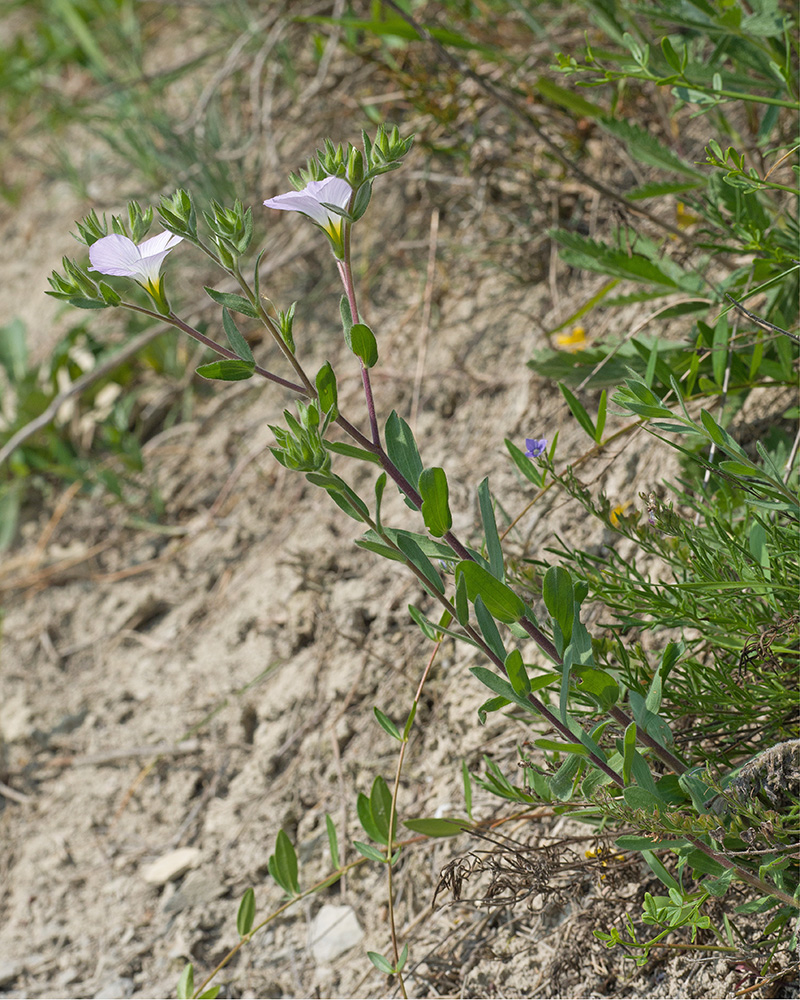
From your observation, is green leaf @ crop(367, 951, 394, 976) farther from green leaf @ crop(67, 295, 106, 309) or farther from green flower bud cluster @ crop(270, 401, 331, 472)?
green leaf @ crop(67, 295, 106, 309)

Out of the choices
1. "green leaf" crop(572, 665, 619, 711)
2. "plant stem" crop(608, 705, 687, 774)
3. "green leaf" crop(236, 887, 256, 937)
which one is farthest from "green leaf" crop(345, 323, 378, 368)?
"green leaf" crop(236, 887, 256, 937)

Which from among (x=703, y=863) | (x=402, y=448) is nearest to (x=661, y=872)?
(x=703, y=863)

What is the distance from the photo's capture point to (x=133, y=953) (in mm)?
1811

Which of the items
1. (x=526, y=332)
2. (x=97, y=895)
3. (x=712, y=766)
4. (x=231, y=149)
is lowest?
(x=97, y=895)

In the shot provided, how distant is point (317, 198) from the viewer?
0.97 m

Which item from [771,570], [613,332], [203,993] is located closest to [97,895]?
[203,993]

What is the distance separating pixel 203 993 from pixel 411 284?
80.2 inches

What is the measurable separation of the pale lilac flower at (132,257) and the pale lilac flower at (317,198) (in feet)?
0.45

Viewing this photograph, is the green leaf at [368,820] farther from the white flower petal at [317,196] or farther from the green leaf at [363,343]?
the white flower petal at [317,196]

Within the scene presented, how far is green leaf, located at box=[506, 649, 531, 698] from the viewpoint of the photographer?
101 cm

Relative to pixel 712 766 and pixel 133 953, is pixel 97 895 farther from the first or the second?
pixel 712 766

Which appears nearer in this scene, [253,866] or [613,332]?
[253,866]

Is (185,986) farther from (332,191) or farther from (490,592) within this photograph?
(332,191)

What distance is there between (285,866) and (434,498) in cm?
88
